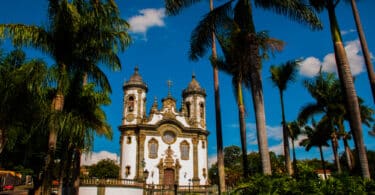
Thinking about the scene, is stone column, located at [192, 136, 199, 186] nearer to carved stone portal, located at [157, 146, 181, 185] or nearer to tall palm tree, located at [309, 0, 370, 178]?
carved stone portal, located at [157, 146, 181, 185]

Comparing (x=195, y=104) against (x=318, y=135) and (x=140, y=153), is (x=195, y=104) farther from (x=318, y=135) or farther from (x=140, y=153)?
(x=318, y=135)

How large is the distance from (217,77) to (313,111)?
9034 millimetres

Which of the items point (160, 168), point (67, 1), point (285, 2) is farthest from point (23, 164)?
point (285, 2)

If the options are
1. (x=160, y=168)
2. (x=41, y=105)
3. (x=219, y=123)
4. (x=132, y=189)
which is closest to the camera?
(x=41, y=105)

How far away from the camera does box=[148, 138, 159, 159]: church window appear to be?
4094 centimetres

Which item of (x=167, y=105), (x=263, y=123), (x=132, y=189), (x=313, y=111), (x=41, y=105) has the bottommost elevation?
(x=132, y=189)

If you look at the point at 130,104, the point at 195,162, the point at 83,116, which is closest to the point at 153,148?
the point at 195,162

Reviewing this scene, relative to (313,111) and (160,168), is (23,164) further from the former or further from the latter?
(313,111)

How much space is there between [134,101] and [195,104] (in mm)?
8514

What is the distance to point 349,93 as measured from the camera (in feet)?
30.1

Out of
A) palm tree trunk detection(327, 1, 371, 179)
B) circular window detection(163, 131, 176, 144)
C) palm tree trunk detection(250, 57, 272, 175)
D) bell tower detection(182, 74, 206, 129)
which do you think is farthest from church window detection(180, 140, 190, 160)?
palm tree trunk detection(327, 1, 371, 179)

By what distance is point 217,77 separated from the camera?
16047mm

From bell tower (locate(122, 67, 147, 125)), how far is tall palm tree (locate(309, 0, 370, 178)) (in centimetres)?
3399

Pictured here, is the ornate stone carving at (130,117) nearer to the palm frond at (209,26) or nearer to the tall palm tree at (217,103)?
the tall palm tree at (217,103)
